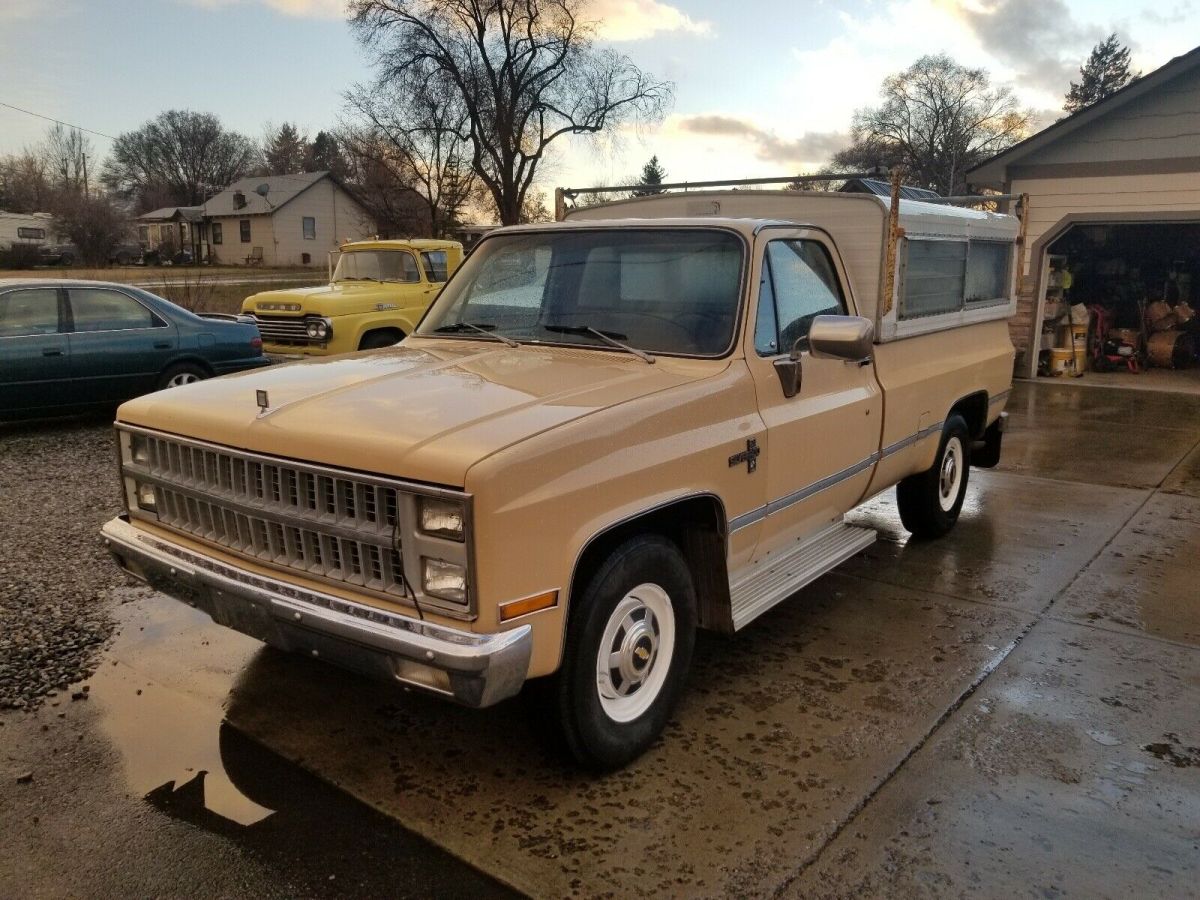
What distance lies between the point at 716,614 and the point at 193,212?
229 ft

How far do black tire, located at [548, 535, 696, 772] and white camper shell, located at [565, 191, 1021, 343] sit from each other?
203 centimetres

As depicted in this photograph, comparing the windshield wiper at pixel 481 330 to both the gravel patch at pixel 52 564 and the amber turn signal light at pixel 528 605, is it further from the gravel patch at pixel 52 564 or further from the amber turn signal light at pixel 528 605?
the gravel patch at pixel 52 564

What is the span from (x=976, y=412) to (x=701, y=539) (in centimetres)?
367

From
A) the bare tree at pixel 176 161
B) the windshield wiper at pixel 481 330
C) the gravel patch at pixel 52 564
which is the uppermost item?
the bare tree at pixel 176 161

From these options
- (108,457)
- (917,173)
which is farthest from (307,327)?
(917,173)

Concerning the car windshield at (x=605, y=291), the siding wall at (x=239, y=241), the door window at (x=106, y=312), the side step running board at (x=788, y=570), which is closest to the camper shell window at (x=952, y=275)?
the side step running board at (x=788, y=570)

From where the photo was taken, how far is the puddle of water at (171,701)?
3312 millimetres

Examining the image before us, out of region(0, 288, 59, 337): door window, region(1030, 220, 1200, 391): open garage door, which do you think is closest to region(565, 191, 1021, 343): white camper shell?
region(0, 288, 59, 337): door window

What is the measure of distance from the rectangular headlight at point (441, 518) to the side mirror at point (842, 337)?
5.98 ft

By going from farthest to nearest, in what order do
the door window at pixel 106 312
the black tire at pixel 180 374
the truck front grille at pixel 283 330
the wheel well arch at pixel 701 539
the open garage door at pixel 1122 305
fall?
the open garage door at pixel 1122 305 → the truck front grille at pixel 283 330 → the black tire at pixel 180 374 → the door window at pixel 106 312 → the wheel well arch at pixel 701 539

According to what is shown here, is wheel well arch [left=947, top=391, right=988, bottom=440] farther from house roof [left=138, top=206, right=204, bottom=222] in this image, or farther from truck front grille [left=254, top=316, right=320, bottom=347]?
house roof [left=138, top=206, right=204, bottom=222]

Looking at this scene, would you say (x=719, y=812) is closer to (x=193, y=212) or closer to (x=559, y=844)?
(x=559, y=844)

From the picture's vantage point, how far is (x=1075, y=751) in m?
3.57

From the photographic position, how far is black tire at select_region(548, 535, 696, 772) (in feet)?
10.1
